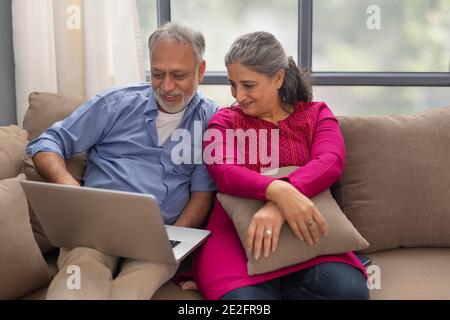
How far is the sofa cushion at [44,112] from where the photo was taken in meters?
1.83

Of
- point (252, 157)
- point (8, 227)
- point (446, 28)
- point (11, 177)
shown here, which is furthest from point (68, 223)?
point (446, 28)

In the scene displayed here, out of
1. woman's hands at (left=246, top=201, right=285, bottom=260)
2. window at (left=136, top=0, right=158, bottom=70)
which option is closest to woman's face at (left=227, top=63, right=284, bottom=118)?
woman's hands at (left=246, top=201, right=285, bottom=260)

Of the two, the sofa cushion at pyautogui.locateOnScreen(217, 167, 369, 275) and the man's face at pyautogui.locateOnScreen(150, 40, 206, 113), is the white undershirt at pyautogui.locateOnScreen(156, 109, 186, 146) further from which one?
the sofa cushion at pyautogui.locateOnScreen(217, 167, 369, 275)

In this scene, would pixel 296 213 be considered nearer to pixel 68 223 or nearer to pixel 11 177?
pixel 68 223

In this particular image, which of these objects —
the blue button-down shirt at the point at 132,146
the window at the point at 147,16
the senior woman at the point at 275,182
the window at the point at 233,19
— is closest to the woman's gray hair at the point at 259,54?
the senior woman at the point at 275,182

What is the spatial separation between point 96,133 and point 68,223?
1.49 feet

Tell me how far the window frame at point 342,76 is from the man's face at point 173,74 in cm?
86

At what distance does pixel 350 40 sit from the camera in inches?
107

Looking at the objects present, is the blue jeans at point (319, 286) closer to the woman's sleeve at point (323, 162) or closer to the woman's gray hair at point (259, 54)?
the woman's sleeve at point (323, 162)

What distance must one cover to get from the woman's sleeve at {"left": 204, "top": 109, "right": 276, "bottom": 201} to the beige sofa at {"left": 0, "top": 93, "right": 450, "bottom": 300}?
41 cm

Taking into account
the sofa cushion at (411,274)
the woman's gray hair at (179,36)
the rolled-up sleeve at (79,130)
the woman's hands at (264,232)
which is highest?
the woman's gray hair at (179,36)

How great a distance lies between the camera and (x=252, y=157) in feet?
5.32

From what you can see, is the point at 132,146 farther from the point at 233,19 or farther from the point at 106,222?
the point at 233,19

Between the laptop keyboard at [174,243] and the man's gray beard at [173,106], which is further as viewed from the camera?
the man's gray beard at [173,106]
